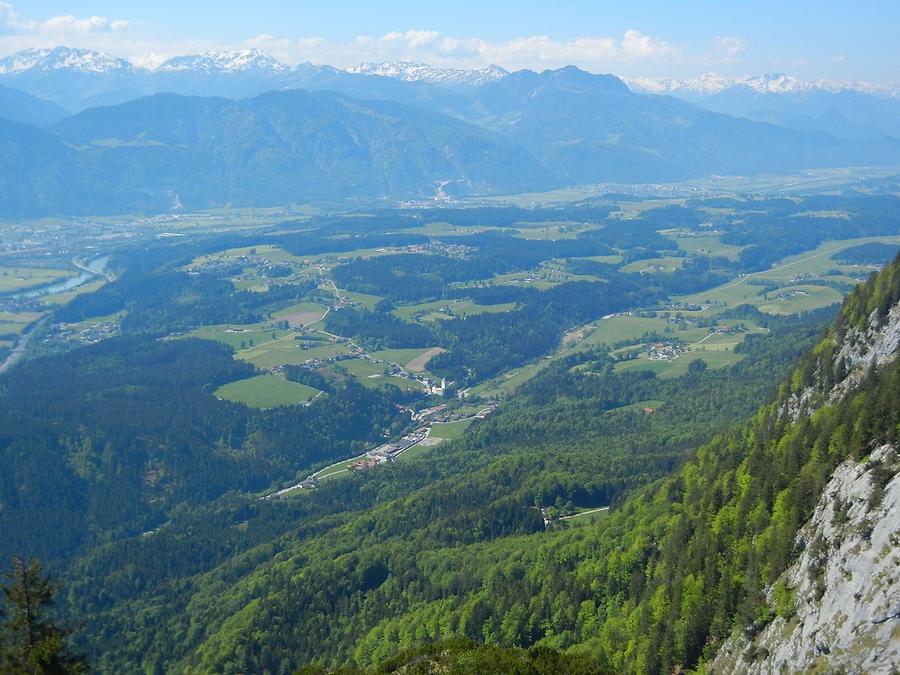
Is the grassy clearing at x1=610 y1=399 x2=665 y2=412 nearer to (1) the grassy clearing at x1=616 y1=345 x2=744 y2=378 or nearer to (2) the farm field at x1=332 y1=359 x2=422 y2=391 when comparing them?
(1) the grassy clearing at x1=616 y1=345 x2=744 y2=378

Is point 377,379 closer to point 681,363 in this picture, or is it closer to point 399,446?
point 399,446

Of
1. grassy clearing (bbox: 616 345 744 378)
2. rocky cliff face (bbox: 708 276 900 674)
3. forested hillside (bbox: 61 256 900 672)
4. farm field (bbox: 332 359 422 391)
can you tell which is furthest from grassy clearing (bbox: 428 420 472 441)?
rocky cliff face (bbox: 708 276 900 674)

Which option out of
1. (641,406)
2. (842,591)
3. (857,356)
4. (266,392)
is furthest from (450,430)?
(842,591)

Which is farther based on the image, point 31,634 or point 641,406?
point 641,406

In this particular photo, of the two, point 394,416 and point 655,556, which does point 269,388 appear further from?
point 655,556

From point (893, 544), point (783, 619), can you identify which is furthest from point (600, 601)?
point (893, 544)

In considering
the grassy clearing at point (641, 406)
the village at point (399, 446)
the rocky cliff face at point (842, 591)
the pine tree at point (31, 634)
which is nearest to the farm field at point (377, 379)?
the village at point (399, 446)

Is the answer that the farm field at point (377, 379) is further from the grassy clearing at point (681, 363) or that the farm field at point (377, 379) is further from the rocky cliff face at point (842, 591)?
the rocky cliff face at point (842, 591)

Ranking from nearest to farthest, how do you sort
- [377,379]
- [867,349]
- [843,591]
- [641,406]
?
[843,591] < [867,349] < [641,406] < [377,379]
